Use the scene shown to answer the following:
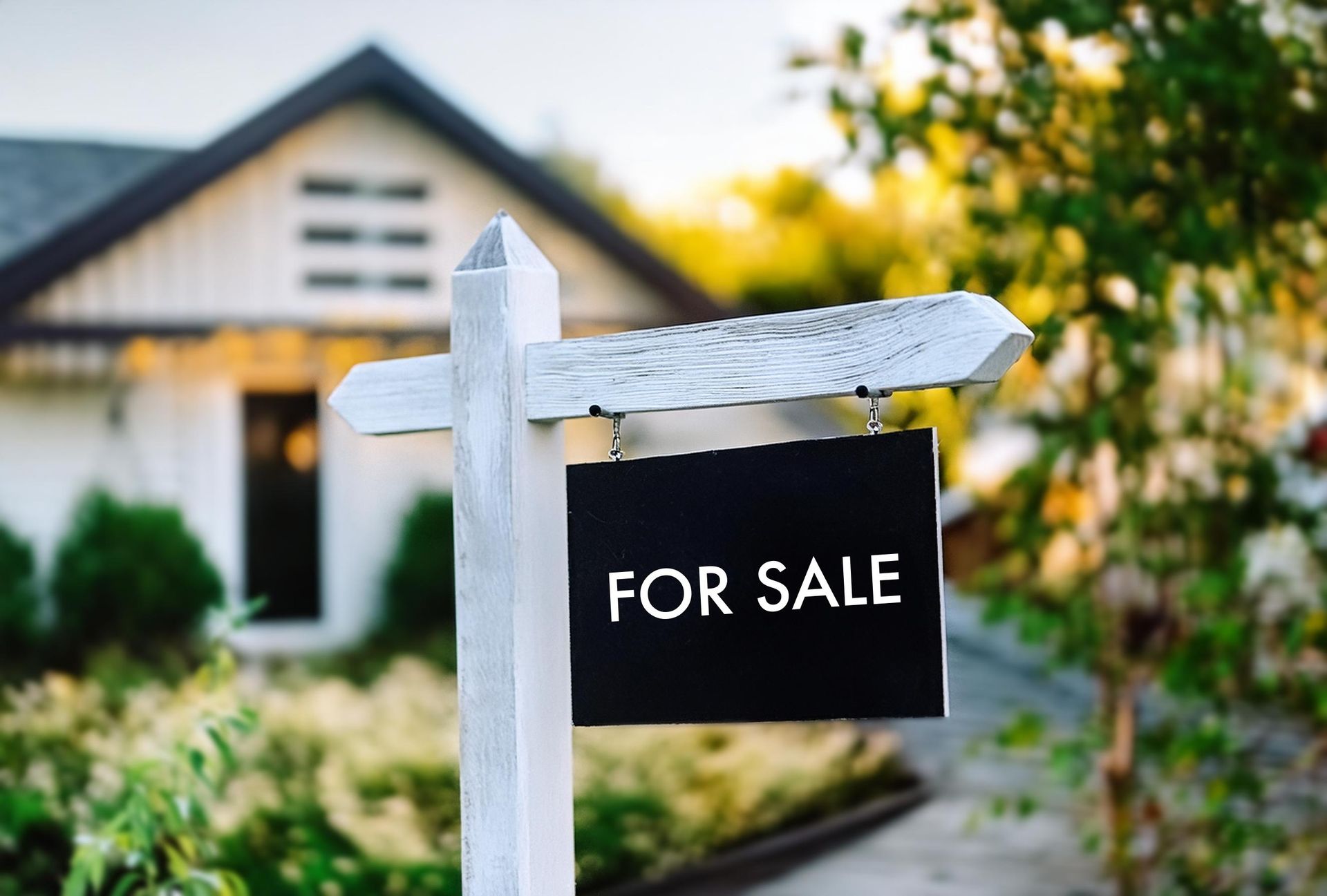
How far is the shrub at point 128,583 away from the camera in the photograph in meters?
7.93

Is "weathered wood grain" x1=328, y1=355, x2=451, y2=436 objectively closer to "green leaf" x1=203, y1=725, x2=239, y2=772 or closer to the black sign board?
the black sign board

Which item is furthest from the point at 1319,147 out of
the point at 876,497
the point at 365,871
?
the point at 365,871

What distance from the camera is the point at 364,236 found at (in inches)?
367

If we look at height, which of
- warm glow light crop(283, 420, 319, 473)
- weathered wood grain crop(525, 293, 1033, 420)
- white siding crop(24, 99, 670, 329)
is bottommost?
weathered wood grain crop(525, 293, 1033, 420)

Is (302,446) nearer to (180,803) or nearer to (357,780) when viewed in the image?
(357,780)

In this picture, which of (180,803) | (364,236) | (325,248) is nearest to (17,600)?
(325,248)

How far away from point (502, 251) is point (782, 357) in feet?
1.25

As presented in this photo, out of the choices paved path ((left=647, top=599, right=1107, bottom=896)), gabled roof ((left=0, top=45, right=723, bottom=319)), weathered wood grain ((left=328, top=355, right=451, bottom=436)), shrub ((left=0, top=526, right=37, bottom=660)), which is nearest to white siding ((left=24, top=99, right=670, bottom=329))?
gabled roof ((left=0, top=45, right=723, bottom=319))

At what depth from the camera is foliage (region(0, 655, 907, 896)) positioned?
3.75 metres

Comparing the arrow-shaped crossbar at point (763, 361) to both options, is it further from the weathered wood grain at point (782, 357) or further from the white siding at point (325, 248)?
the white siding at point (325, 248)

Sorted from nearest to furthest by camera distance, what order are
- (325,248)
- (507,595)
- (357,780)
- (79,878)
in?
(507,595) → (79,878) → (357,780) → (325,248)

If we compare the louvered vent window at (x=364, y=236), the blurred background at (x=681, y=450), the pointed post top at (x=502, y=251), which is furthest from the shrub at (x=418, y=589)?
the pointed post top at (x=502, y=251)

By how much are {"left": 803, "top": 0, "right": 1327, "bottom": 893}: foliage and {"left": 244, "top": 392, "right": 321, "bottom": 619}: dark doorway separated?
6.33m

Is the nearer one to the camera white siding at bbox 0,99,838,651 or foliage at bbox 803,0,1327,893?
foliage at bbox 803,0,1327,893
